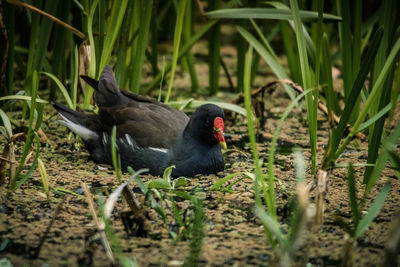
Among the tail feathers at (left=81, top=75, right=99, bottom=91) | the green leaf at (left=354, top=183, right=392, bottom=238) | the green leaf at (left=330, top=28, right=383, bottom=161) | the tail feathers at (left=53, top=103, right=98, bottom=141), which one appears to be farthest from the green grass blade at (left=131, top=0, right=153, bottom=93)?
the green leaf at (left=354, top=183, right=392, bottom=238)

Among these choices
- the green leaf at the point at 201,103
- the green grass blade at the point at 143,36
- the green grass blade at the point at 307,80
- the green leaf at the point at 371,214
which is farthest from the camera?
the green leaf at the point at 201,103

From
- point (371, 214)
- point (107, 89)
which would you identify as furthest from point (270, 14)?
point (371, 214)

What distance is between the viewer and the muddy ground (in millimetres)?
1870

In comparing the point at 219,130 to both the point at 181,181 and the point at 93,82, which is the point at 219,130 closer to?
the point at 181,181

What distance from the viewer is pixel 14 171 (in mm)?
2307

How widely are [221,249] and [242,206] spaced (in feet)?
1.38

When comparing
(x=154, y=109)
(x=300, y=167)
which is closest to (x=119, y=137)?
(x=154, y=109)

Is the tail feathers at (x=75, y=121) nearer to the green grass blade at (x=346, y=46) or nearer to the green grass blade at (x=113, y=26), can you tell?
the green grass blade at (x=113, y=26)

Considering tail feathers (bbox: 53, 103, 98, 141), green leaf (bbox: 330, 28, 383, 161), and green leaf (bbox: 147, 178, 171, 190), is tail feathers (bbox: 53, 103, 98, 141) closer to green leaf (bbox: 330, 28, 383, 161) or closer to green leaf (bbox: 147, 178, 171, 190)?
green leaf (bbox: 147, 178, 171, 190)

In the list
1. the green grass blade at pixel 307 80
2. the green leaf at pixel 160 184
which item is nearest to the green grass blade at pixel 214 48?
the green grass blade at pixel 307 80

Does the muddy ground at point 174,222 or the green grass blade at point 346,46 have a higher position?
the green grass blade at point 346,46

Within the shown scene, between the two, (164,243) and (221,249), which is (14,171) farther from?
(221,249)

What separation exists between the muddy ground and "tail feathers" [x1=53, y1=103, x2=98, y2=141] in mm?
111

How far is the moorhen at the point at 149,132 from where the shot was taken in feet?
8.96
